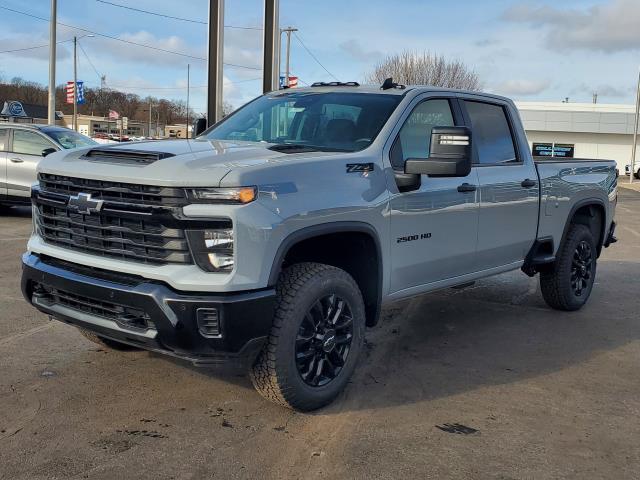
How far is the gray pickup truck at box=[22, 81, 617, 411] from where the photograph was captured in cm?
334

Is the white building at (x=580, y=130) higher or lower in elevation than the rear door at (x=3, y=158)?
higher

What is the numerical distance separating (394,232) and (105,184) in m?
1.80

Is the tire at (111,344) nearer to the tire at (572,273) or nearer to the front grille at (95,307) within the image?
the front grille at (95,307)

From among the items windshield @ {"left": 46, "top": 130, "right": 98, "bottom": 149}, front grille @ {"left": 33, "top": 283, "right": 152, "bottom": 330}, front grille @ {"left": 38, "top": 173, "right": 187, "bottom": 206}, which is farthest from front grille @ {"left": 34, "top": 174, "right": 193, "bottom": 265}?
windshield @ {"left": 46, "top": 130, "right": 98, "bottom": 149}

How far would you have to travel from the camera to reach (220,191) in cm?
332

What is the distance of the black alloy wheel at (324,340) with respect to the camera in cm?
380

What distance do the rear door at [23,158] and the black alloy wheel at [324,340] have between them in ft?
31.3

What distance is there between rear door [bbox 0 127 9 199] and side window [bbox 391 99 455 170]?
381 inches

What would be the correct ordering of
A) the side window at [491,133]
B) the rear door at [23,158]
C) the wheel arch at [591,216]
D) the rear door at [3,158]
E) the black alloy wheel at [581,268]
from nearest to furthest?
the side window at [491,133], the wheel arch at [591,216], the black alloy wheel at [581,268], the rear door at [23,158], the rear door at [3,158]

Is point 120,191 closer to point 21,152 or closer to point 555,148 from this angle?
point 21,152

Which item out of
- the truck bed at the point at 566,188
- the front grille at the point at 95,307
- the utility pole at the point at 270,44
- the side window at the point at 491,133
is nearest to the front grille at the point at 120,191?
the front grille at the point at 95,307

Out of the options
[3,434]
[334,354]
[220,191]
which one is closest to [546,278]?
[334,354]

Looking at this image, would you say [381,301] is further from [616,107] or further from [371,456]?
[616,107]

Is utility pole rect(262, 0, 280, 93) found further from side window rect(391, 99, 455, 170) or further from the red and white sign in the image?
the red and white sign
